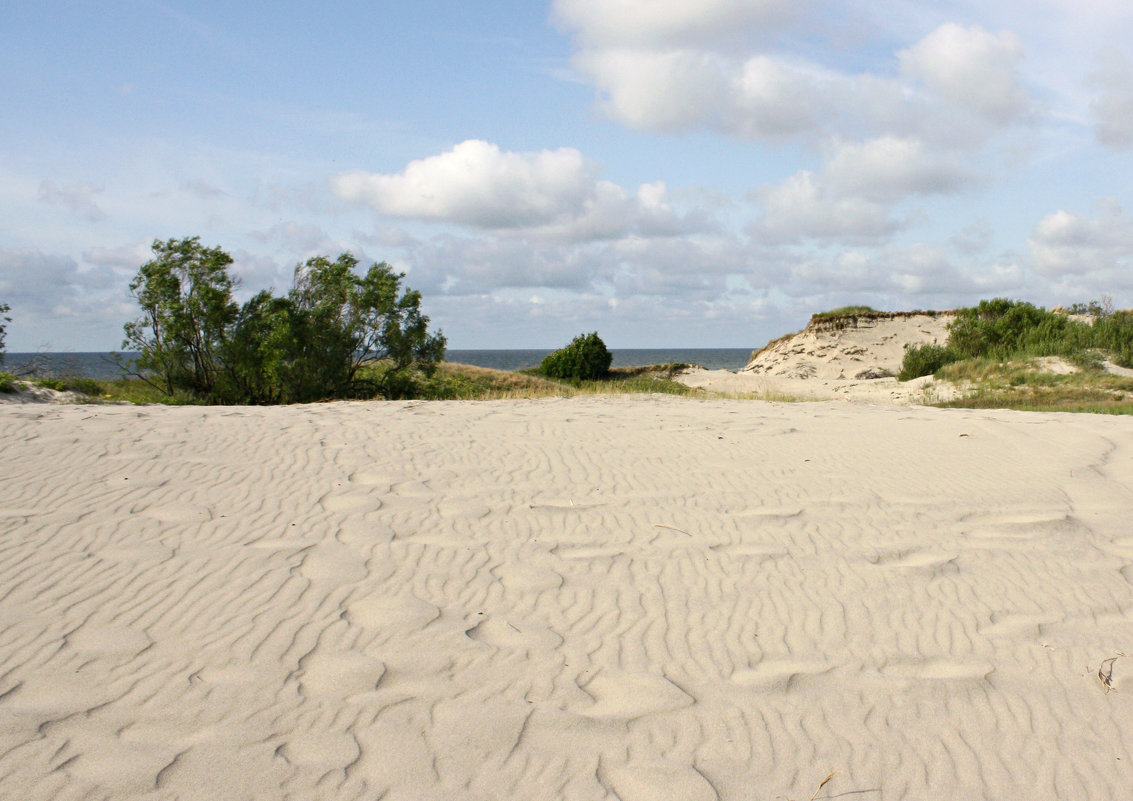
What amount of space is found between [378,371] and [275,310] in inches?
111

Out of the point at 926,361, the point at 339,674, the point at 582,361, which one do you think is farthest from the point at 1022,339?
the point at 339,674

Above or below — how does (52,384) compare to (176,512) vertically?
above

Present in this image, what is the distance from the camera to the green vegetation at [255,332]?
49.4 ft

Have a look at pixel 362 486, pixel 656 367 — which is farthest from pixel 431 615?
pixel 656 367

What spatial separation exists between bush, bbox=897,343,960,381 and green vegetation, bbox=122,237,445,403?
54.0 feet

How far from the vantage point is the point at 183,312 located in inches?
595

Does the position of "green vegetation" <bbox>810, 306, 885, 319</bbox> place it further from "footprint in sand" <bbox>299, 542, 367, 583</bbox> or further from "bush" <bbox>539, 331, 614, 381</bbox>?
"footprint in sand" <bbox>299, 542, 367, 583</bbox>

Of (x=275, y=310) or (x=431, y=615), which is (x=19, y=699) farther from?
(x=275, y=310)

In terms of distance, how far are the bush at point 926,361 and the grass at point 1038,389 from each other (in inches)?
128

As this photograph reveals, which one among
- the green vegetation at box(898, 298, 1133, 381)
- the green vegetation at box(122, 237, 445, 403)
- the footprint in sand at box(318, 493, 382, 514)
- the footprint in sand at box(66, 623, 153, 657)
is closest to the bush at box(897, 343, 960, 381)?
the green vegetation at box(898, 298, 1133, 381)

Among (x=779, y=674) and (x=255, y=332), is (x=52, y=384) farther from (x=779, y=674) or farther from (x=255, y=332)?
(x=779, y=674)

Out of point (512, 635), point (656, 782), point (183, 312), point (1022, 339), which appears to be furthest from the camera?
point (1022, 339)

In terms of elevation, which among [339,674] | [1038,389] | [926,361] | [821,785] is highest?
[926,361]

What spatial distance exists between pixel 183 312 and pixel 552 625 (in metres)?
13.6
